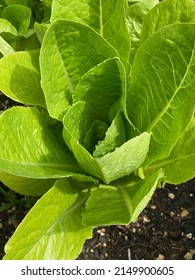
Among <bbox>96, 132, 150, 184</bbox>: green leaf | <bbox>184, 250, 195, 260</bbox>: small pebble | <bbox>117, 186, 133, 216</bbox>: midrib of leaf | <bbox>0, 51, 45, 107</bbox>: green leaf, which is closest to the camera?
<bbox>96, 132, 150, 184</bbox>: green leaf

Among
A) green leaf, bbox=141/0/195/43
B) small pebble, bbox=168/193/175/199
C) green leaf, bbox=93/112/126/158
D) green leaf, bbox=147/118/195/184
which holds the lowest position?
small pebble, bbox=168/193/175/199

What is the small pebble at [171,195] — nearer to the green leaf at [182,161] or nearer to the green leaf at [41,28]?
the green leaf at [182,161]

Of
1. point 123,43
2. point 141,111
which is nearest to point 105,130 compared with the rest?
point 141,111

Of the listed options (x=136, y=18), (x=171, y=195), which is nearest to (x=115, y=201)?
(x=171, y=195)

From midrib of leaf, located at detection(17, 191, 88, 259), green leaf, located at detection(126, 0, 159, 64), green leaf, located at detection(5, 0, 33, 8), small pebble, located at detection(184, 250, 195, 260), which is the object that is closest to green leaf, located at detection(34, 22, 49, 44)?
green leaf, located at detection(126, 0, 159, 64)

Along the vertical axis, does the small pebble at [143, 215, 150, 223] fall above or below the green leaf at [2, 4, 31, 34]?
below

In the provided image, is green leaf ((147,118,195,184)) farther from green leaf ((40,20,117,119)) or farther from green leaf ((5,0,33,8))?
green leaf ((5,0,33,8))
